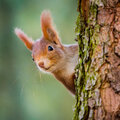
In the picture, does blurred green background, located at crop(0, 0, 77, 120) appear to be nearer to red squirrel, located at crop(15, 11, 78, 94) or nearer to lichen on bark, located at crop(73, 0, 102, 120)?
red squirrel, located at crop(15, 11, 78, 94)

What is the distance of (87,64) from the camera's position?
2.68 meters

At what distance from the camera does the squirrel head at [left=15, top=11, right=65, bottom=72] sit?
3137 mm

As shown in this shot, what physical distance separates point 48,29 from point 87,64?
69 cm

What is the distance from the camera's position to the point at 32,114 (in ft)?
27.4

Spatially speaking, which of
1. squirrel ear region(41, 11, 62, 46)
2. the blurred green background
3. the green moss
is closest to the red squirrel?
squirrel ear region(41, 11, 62, 46)

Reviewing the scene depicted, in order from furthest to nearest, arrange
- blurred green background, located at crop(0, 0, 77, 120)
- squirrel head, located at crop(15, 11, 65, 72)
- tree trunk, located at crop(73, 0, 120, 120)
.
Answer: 1. blurred green background, located at crop(0, 0, 77, 120)
2. squirrel head, located at crop(15, 11, 65, 72)
3. tree trunk, located at crop(73, 0, 120, 120)

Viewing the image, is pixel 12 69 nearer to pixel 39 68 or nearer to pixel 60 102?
pixel 60 102

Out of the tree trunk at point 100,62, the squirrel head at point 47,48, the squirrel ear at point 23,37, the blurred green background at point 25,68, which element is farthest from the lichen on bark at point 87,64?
the blurred green background at point 25,68

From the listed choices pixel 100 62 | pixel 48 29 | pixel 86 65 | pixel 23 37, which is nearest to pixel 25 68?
pixel 23 37

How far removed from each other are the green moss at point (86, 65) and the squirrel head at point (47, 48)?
40cm

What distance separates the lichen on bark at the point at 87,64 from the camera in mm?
2615

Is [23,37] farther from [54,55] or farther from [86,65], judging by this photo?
[86,65]

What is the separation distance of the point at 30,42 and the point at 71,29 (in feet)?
14.5

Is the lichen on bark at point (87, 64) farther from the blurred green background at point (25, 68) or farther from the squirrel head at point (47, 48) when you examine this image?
the blurred green background at point (25, 68)
